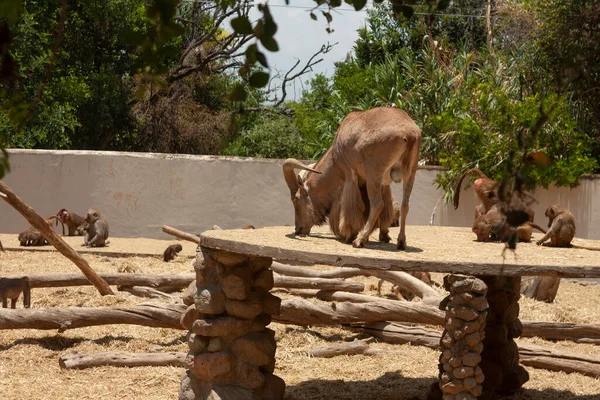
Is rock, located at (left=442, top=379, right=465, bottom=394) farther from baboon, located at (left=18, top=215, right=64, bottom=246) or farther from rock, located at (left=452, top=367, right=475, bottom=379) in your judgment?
baboon, located at (left=18, top=215, right=64, bottom=246)

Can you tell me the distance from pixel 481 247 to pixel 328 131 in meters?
13.3

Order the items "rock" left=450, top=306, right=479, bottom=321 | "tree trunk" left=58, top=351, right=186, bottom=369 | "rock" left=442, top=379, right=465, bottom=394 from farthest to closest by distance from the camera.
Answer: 1. "tree trunk" left=58, top=351, right=186, bottom=369
2. "rock" left=442, top=379, right=465, bottom=394
3. "rock" left=450, top=306, right=479, bottom=321

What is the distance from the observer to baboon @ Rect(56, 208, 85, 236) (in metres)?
15.0

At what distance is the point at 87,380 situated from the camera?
22.5ft

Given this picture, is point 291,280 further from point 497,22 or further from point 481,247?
point 497,22

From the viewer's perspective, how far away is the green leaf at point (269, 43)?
182cm

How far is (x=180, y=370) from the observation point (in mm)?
7207

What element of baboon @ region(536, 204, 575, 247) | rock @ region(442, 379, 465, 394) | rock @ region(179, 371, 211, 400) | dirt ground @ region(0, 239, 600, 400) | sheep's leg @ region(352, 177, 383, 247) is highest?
sheep's leg @ region(352, 177, 383, 247)

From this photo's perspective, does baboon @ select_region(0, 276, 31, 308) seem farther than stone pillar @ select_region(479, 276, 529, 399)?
Yes

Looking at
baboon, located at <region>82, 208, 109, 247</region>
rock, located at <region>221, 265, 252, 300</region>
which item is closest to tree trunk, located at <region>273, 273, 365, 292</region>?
rock, located at <region>221, 265, 252, 300</region>

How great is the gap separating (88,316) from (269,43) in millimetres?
6499

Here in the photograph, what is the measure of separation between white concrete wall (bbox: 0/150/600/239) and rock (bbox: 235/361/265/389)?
9397 mm

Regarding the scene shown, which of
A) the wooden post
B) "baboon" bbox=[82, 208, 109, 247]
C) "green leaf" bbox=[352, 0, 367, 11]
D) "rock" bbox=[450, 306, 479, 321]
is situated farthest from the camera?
"baboon" bbox=[82, 208, 109, 247]

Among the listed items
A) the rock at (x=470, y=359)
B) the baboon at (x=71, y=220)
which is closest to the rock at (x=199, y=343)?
the rock at (x=470, y=359)
